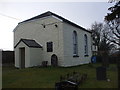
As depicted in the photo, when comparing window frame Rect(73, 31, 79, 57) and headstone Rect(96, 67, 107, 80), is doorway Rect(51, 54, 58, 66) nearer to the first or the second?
window frame Rect(73, 31, 79, 57)

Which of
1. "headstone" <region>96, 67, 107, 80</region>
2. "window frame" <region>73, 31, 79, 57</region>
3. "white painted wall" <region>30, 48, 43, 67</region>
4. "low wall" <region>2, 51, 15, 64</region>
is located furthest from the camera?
"low wall" <region>2, 51, 15, 64</region>

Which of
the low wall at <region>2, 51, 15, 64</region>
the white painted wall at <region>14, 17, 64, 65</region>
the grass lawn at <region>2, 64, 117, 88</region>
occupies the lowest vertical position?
the grass lawn at <region>2, 64, 117, 88</region>

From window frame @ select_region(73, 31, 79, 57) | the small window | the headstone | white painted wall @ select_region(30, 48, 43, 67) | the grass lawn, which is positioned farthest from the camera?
window frame @ select_region(73, 31, 79, 57)

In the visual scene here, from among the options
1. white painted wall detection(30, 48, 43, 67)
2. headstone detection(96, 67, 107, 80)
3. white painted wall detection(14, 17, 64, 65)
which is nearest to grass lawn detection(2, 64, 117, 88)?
headstone detection(96, 67, 107, 80)

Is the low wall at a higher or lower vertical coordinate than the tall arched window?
lower

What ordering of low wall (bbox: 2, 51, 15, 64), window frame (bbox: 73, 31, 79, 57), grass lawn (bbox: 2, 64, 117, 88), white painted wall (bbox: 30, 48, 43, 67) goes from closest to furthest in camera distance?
grass lawn (bbox: 2, 64, 117, 88) < white painted wall (bbox: 30, 48, 43, 67) < window frame (bbox: 73, 31, 79, 57) < low wall (bbox: 2, 51, 15, 64)

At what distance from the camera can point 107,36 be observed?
48.7 m

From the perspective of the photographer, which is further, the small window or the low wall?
the low wall

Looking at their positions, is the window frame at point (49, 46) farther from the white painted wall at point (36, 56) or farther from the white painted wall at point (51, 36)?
the white painted wall at point (36, 56)

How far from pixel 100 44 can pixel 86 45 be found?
72.7 feet

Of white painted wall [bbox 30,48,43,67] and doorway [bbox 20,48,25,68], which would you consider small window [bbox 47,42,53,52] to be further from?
doorway [bbox 20,48,25,68]

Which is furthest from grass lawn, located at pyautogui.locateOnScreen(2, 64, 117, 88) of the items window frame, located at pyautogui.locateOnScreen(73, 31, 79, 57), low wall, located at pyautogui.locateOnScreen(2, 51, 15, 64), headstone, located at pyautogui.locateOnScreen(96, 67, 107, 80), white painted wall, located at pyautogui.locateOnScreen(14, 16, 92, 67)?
low wall, located at pyautogui.locateOnScreen(2, 51, 15, 64)

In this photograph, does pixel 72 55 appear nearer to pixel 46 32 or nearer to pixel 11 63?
pixel 46 32

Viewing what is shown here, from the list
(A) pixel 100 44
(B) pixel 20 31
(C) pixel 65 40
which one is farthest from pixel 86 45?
(A) pixel 100 44
